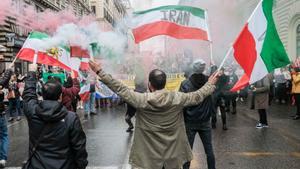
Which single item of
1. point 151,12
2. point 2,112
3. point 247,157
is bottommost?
point 247,157

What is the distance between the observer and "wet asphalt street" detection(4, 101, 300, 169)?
23.2ft

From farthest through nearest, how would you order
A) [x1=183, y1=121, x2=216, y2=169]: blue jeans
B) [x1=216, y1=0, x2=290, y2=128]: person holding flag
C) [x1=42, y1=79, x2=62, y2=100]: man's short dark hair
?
1. [x1=183, y1=121, x2=216, y2=169]: blue jeans
2. [x1=216, y1=0, x2=290, y2=128]: person holding flag
3. [x1=42, y1=79, x2=62, y2=100]: man's short dark hair

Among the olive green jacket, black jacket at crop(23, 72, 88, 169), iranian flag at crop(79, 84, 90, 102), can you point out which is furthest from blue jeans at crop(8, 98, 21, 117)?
the olive green jacket

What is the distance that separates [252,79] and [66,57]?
490 centimetres

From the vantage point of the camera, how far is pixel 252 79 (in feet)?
17.6

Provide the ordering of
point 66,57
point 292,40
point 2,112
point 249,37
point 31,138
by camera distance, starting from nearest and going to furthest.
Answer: point 31,138 → point 249,37 → point 2,112 → point 66,57 → point 292,40

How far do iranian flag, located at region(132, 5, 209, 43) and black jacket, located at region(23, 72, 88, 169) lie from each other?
3.57 metres

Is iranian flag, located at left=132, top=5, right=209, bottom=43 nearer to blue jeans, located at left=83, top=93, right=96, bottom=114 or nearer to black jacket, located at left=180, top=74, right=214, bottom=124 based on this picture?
black jacket, located at left=180, top=74, right=214, bottom=124

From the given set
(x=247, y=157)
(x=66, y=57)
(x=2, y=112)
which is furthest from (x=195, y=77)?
(x=66, y=57)

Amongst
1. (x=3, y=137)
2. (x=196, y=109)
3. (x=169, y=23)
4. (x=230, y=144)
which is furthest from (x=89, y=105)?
(x=196, y=109)

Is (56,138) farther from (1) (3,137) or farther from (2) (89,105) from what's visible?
(2) (89,105)

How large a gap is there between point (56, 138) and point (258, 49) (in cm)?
303

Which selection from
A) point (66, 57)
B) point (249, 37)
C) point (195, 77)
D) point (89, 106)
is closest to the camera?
point (249, 37)

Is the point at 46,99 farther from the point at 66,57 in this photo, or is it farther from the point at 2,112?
the point at 66,57
